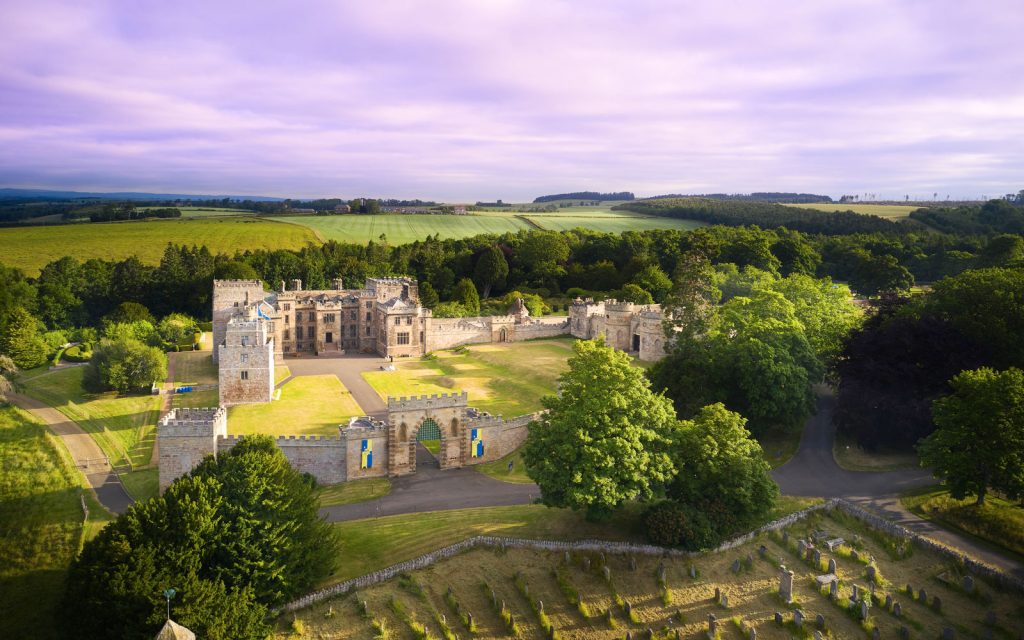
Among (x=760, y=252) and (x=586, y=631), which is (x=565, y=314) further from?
(x=586, y=631)

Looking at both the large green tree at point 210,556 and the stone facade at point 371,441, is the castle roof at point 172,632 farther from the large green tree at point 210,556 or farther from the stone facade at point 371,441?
the stone facade at point 371,441

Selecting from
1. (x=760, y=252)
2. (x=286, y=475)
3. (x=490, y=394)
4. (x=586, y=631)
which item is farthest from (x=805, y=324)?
(x=760, y=252)

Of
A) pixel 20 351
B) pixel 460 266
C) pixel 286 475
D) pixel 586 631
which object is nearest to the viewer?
pixel 586 631

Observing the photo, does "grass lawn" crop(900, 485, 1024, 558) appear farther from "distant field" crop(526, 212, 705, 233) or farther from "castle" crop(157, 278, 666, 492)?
"distant field" crop(526, 212, 705, 233)

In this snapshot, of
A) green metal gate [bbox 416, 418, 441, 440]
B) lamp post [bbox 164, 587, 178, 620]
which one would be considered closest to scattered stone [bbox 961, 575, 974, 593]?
green metal gate [bbox 416, 418, 441, 440]

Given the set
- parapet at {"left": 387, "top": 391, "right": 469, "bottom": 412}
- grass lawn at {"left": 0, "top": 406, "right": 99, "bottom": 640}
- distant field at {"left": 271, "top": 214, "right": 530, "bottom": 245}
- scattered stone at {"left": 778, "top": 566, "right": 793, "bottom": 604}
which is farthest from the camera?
distant field at {"left": 271, "top": 214, "right": 530, "bottom": 245}

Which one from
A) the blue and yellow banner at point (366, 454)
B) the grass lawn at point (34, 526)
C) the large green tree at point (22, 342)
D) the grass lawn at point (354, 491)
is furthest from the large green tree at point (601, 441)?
the large green tree at point (22, 342)

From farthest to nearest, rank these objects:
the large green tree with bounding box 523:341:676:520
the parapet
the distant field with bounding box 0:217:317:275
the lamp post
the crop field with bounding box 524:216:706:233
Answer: the crop field with bounding box 524:216:706:233, the distant field with bounding box 0:217:317:275, the parapet, the large green tree with bounding box 523:341:676:520, the lamp post
